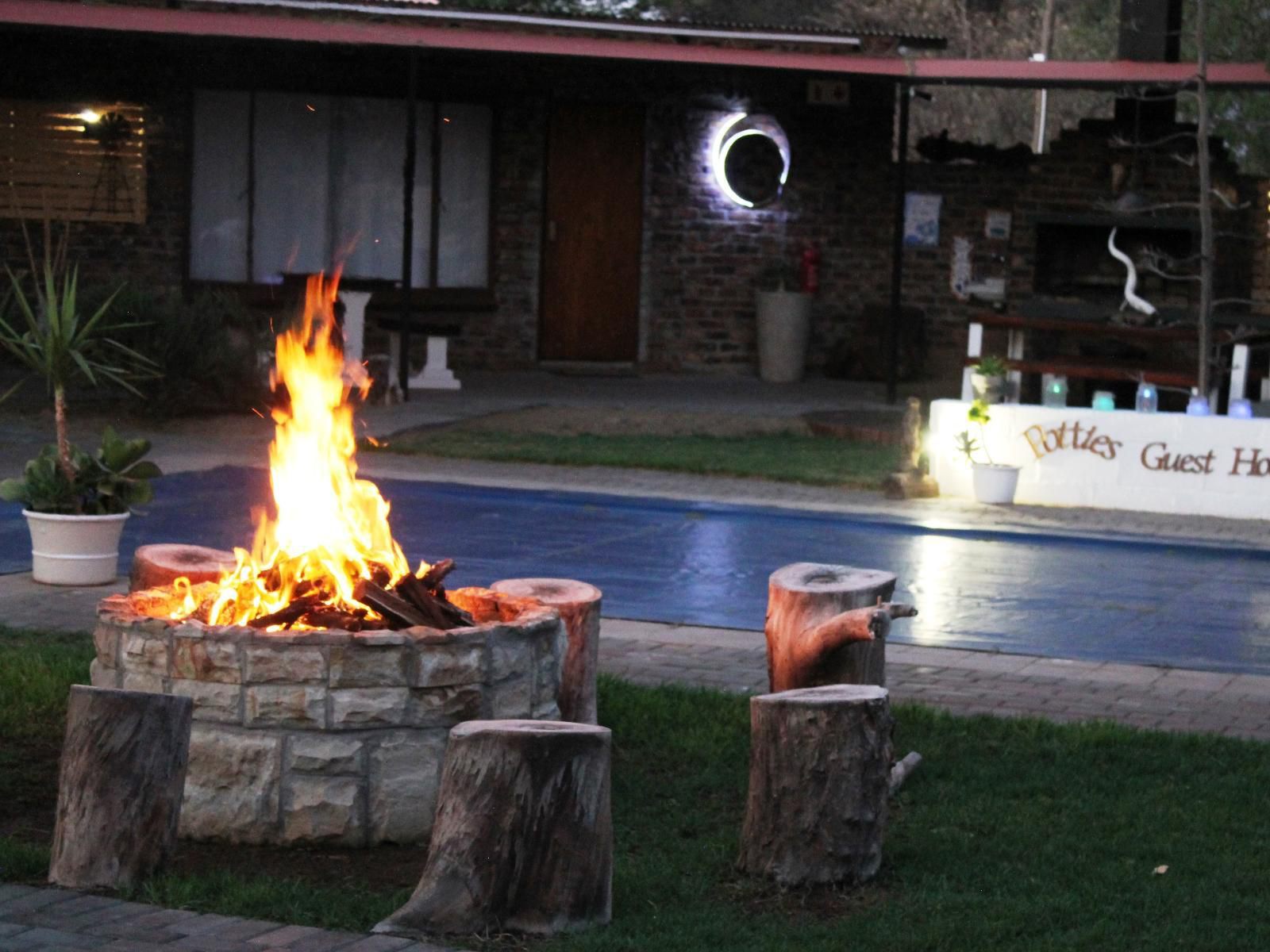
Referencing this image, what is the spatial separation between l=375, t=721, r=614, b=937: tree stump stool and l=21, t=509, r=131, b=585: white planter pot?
4.69m

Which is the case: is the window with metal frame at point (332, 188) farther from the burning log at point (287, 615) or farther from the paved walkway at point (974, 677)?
the burning log at point (287, 615)

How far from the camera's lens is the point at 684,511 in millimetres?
12469

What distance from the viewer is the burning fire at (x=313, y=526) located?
237 inches

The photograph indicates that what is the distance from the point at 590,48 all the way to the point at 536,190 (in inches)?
134

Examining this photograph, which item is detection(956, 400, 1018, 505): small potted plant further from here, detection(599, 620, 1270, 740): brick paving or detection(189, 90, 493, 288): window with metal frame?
detection(189, 90, 493, 288): window with metal frame

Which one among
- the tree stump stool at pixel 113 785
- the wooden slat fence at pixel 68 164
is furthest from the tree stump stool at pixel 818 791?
the wooden slat fence at pixel 68 164

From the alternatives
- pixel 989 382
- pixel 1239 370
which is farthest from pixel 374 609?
pixel 1239 370

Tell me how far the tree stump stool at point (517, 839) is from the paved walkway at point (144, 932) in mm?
161

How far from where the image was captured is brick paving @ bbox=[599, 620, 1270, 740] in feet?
24.2

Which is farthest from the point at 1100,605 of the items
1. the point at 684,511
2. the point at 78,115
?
the point at 78,115

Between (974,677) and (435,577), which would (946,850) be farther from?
(974,677)

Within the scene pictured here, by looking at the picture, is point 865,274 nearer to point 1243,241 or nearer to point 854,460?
point 1243,241

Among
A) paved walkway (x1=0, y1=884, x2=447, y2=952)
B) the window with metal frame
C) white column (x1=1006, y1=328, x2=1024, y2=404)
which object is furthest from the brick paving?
the window with metal frame

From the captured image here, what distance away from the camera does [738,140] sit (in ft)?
66.1
